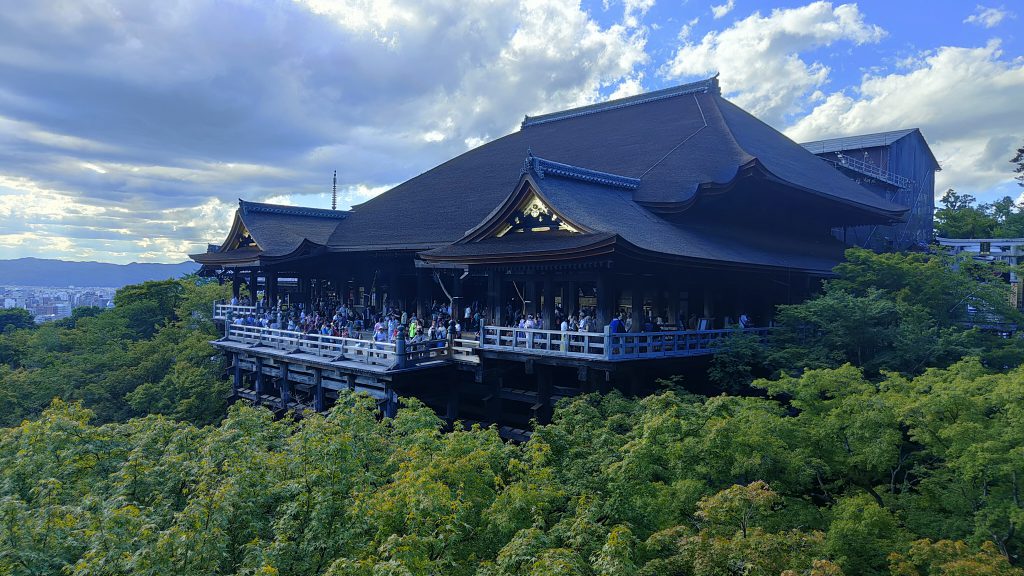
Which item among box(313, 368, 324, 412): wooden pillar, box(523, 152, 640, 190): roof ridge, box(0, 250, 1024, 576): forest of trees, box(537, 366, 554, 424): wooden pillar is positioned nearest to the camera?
box(0, 250, 1024, 576): forest of trees

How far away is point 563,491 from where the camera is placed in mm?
9281

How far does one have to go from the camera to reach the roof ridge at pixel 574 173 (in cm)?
1778

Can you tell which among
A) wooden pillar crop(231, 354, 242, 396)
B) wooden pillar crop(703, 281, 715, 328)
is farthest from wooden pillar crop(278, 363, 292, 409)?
wooden pillar crop(703, 281, 715, 328)

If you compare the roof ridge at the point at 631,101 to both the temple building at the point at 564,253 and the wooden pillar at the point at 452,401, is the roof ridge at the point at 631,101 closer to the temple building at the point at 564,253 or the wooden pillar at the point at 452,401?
the temple building at the point at 564,253

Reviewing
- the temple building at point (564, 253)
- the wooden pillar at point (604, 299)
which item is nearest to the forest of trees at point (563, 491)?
the wooden pillar at point (604, 299)

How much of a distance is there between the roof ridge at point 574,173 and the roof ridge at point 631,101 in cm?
1082

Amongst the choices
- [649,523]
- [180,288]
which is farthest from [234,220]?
[649,523]

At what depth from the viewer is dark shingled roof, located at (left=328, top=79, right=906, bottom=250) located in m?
22.8

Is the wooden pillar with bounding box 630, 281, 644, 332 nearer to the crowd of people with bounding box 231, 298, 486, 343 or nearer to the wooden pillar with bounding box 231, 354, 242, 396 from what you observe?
the crowd of people with bounding box 231, 298, 486, 343

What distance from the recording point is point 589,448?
36.1 feet

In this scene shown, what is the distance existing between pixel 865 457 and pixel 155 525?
10.2 meters

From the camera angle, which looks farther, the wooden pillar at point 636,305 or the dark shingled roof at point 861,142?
the dark shingled roof at point 861,142

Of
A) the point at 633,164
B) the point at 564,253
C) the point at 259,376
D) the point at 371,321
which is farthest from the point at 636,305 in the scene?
the point at 259,376

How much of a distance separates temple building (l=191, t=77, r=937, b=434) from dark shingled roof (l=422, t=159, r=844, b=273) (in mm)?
94
